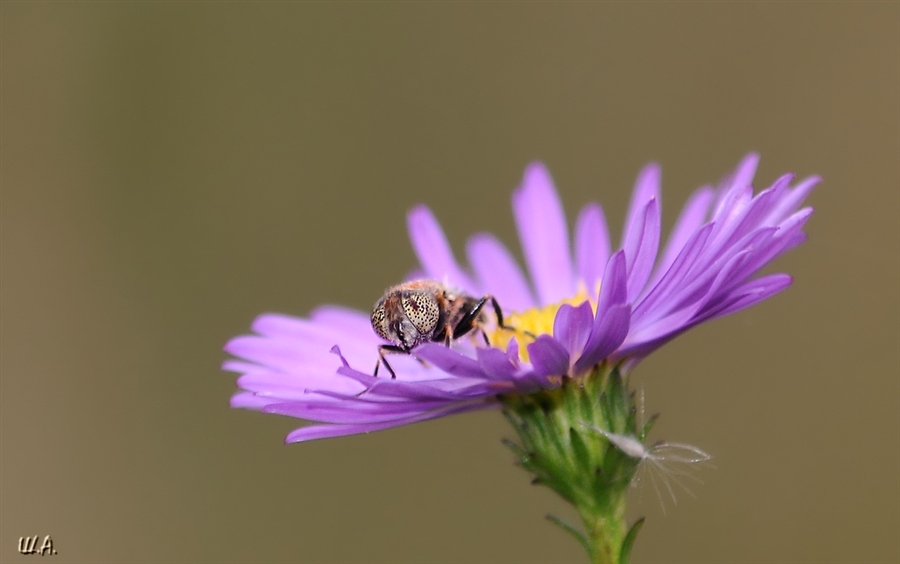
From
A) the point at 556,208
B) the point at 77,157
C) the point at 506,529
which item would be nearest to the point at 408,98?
the point at 77,157

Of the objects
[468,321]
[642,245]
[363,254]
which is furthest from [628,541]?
[363,254]

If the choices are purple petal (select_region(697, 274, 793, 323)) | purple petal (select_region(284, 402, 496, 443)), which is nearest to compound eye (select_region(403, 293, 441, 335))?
purple petal (select_region(284, 402, 496, 443))

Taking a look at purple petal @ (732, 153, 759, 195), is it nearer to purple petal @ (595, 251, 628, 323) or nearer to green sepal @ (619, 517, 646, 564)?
purple petal @ (595, 251, 628, 323)

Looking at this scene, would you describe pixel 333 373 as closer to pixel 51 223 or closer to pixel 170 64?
pixel 51 223

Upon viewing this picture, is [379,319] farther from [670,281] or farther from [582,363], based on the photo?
[670,281]

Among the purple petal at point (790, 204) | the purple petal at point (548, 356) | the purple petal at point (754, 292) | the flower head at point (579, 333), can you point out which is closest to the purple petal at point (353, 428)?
the flower head at point (579, 333)
